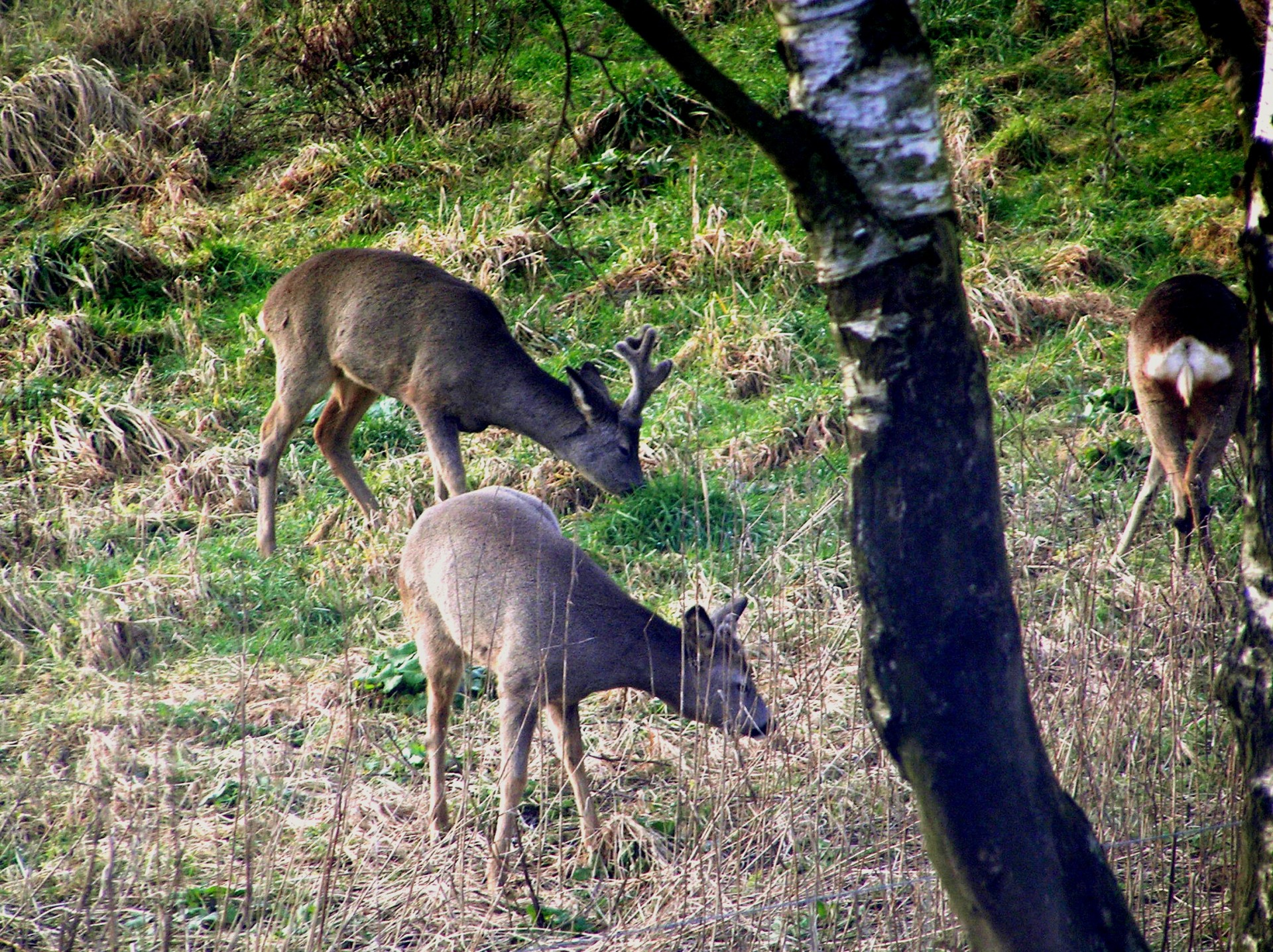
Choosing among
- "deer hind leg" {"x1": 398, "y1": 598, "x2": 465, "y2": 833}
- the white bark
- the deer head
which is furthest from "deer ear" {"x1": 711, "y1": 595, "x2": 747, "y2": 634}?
the deer head

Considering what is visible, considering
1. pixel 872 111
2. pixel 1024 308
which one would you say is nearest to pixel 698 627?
pixel 872 111

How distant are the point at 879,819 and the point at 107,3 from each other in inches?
560

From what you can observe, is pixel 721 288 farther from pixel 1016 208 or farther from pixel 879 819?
pixel 879 819

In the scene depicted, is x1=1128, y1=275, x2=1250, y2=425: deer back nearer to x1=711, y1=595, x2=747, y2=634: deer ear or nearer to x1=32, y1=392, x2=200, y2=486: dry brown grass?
x1=711, y1=595, x2=747, y2=634: deer ear

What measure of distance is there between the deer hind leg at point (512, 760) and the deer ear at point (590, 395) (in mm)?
3236

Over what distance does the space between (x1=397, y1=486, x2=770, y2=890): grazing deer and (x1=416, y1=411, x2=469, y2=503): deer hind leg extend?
2368 mm

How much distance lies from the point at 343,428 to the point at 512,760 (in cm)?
425

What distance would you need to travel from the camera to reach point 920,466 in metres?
2.71

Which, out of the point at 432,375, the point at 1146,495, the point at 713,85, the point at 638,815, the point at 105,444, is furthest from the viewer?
the point at 105,444

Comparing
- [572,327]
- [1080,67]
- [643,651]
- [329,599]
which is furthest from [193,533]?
[1080,67]

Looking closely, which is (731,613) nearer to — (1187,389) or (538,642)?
(538,642)

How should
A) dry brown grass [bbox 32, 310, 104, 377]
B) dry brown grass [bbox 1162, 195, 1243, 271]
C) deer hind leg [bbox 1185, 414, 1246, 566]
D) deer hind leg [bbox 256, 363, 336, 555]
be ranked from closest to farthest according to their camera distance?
deer hind leg [bbox 1185, 414, 1246, 566] < deer hind leg [bbox 256, 363, 336, 555] < dry brown grass [bbox 1162, 195, 1243, 271] < dry brown grass [bbox 32, 310, 104, 377]

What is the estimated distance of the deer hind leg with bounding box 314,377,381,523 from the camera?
321 inches

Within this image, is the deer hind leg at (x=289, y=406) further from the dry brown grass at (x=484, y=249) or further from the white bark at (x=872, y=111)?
the white bark at (x=872, y=111)
